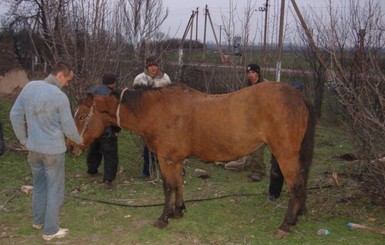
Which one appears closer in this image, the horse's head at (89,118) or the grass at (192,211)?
the grass at (192,211)

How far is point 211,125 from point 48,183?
188cm

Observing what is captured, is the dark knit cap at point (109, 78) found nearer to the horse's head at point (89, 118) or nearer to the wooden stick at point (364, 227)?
the horse's head at point (89, 118)

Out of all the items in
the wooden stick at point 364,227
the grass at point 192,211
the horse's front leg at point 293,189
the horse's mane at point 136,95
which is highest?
the horse's mane at point 136,95

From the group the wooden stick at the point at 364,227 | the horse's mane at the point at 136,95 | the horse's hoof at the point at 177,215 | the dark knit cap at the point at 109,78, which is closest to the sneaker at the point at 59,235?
the horse's hoof at the point at 177,215

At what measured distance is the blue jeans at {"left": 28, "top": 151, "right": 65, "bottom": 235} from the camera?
4.47 metres

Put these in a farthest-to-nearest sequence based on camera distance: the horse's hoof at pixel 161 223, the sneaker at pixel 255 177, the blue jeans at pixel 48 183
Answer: the sneaker at pixel 255 177
the horse's hoof at pixel 161 223
the blue jeans at pixel 48 183

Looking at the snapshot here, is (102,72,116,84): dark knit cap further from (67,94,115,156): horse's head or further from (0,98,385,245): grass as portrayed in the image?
(0,98,385,245): grass

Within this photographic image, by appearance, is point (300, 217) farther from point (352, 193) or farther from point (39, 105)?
point (39, 105)

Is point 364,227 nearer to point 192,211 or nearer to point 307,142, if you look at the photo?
point 307,142

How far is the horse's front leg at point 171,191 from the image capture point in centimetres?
510

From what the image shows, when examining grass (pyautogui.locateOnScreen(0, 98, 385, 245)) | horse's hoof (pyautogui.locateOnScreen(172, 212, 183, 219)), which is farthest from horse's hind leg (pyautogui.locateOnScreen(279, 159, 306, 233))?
horse's hoof (pyautogui.locateOnScreen(172, 212, 183, 219))

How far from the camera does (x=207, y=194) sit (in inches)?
254

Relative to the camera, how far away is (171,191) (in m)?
5.22

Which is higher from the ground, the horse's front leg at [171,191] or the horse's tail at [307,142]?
the horse's tail at [307,142]
